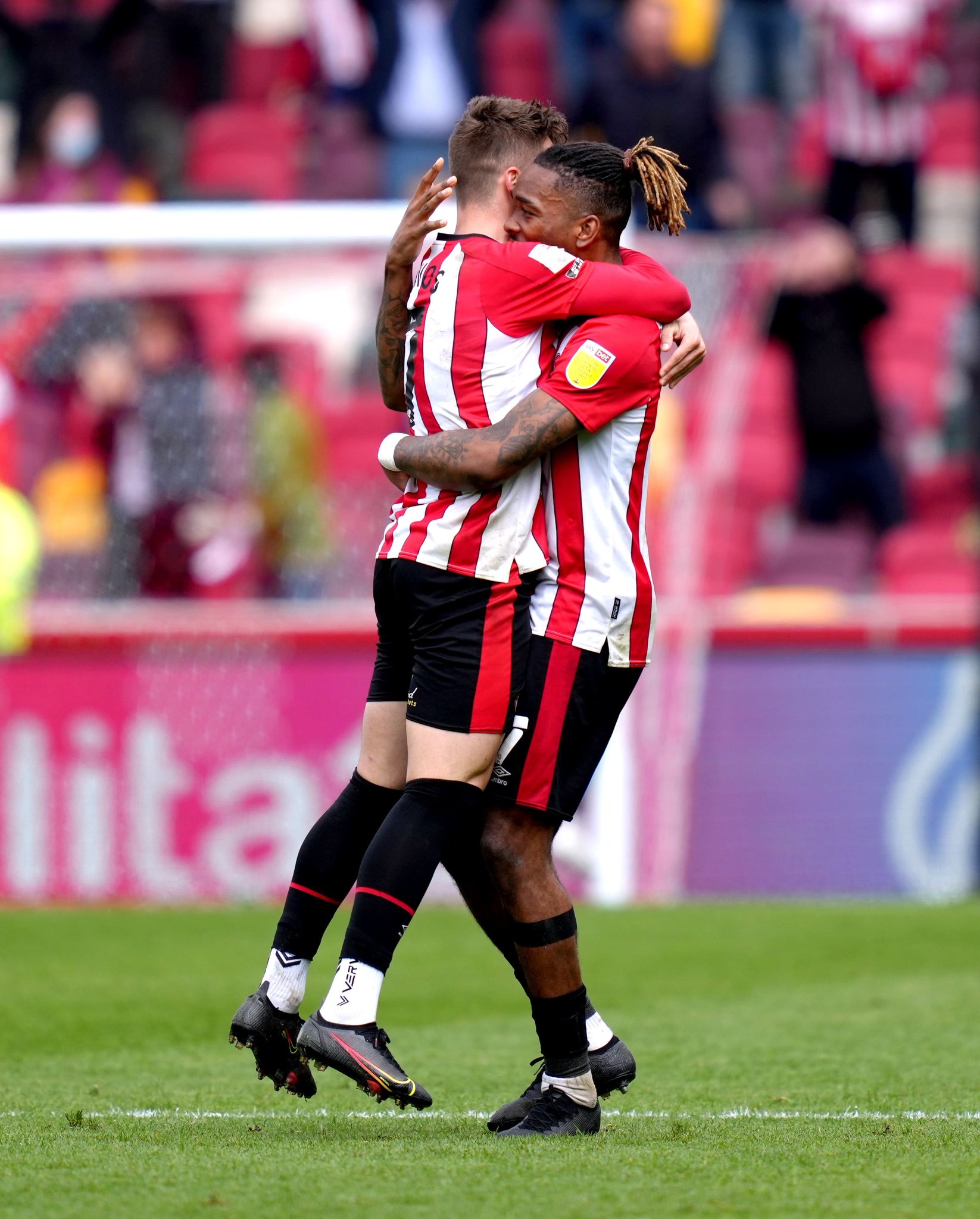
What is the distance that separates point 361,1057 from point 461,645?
0.74 m

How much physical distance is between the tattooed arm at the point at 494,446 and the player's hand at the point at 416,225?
39cm

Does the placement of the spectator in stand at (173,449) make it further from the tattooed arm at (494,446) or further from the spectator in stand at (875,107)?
the tattooed arm at (494,446)

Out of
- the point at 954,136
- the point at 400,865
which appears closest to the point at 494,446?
the point at 400,865

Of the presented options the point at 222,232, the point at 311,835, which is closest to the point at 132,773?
the point at 222,232

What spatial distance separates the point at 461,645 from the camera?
3.39 m

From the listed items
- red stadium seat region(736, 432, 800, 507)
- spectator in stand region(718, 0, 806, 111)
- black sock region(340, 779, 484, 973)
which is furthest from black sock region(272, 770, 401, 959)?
spectator in stand region(718, 0, 806, 111)

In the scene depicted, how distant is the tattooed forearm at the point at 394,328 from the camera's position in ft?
11.8

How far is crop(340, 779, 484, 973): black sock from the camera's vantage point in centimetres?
334

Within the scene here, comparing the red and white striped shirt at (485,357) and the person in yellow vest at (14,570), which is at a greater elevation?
the red and white striped shirt at (485,357)

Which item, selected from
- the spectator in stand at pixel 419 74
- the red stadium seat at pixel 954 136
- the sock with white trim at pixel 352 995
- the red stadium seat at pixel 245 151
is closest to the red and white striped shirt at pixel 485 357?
the sock with white trim at pixel 352 995

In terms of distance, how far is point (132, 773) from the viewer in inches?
328

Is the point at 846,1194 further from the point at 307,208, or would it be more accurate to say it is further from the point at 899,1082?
the point at 307,208

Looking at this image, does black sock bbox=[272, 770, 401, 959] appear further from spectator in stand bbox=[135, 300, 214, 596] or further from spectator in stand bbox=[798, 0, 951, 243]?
spectator in stand bbox=[798, 0, 951, 243]

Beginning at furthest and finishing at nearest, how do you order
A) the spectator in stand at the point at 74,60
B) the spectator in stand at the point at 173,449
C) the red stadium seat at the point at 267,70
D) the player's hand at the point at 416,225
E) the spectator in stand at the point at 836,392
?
the red stadium seat at the point at 267,70, the spectator in stand at the point at 74,60, the spectator in stand at the point at 836,392, the spectator in stand at the point at 173,449, the player's hand at the point at 416,225
